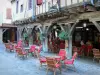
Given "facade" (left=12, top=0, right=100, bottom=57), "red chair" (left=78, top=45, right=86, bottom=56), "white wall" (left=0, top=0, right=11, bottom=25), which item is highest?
"white wall" (left=0, top=0, right=11, bottom=25)

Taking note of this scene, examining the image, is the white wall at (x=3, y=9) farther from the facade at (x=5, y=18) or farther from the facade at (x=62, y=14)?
the facade at (x=62, y=14)

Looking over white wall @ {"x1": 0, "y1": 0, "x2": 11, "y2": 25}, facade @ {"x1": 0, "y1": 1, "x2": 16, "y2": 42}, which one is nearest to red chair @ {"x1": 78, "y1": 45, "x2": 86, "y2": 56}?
facade @ {"x1": 0, "y1": 1, "x2": 16, "y2": 42}

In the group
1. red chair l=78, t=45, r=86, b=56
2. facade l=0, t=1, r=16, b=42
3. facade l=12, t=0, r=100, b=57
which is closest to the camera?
facade l=12, t=0, r=100, b=57

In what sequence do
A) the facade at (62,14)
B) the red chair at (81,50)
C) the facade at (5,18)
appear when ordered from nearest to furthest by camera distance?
the facade at (62,14)
the red chair at (81,50)
the facade at (5,18)

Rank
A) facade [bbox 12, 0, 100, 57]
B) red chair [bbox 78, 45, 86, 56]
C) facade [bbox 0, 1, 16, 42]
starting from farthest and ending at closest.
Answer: facade [bbox 0, 1, 16, 42] → red chair [bbox 78, 45, 86, 56] → facade [bbox 12, 0, 100, 57]

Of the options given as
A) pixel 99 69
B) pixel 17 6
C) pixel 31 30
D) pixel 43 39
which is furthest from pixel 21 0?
pixel 99 69

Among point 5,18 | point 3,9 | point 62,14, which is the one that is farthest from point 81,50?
point 3,9

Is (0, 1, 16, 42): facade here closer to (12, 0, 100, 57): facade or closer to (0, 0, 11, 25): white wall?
(0, 0, 11, 25): white wall

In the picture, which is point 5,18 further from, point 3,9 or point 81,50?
point 81,50

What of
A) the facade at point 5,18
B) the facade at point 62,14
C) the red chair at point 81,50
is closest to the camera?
the facade at point 62,14

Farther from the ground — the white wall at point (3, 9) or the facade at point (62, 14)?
the white wall at point (3, 9)

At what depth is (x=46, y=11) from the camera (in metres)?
17.1

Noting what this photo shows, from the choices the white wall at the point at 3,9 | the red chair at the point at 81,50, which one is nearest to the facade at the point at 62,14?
the red chair at the point at 81,50

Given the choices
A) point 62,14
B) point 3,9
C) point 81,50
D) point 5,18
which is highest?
point 3,9
